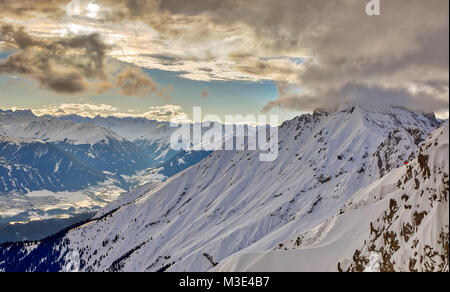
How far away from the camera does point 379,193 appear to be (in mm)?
119625

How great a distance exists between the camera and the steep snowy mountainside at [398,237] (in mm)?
59688

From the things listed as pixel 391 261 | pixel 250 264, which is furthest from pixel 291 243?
pixel 391 261

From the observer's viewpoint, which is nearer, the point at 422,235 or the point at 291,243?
the point at 422,235

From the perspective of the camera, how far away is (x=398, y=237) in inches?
2965

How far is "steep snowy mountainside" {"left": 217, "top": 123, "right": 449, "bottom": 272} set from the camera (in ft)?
196

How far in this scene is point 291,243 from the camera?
152 meters
